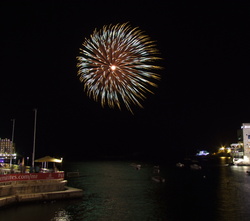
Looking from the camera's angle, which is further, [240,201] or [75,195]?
[240,201]

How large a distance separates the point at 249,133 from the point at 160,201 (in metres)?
116

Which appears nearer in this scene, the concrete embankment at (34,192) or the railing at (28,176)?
the concrete embankment at (34,192)

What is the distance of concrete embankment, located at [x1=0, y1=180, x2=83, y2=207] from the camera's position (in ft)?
103

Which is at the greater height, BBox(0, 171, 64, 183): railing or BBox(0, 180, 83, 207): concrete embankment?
BBox(0, 171, 64, 183): railing

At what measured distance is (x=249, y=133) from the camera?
144 meters

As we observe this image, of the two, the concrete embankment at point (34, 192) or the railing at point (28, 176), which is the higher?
the railing at point (28, 176)

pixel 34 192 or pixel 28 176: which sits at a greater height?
pixel 28 176

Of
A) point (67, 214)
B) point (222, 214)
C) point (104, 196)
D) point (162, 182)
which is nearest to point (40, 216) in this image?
point (67, 214)

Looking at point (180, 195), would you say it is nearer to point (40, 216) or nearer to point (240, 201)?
point (240, 201)

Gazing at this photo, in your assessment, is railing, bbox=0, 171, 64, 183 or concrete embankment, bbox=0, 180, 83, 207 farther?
railing, bbox=0, 171, 64, 183

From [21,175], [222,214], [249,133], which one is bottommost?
[222,214]

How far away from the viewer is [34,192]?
34.2m

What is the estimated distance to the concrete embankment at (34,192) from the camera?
31.5 m

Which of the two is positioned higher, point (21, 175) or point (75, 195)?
point (21, 175)
